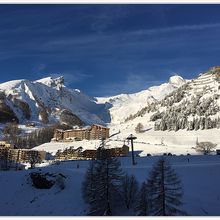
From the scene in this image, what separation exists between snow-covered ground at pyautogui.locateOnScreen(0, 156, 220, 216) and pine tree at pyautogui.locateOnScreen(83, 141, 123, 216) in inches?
131

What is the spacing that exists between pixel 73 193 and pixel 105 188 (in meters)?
12.1

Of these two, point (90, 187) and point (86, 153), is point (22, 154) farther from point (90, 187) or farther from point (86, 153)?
point (90, 187)

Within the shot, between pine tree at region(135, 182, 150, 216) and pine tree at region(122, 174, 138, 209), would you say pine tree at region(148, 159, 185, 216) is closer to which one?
pine tree at region(135, 182, 150, 216)

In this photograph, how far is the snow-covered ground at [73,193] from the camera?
66125mm

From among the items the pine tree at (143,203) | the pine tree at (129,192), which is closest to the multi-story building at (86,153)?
the pine tree at (129,192)

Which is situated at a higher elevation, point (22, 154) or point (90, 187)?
point (22, 154)

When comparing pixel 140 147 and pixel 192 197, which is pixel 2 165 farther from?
pixel 192 197

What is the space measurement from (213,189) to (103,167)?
1865 centimetres

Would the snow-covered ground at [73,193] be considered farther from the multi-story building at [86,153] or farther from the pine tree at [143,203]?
the multi-story building at [86,153]

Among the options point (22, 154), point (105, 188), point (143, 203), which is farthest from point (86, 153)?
point (143, 203)

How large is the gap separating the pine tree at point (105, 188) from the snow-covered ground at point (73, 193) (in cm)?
334

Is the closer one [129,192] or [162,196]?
[162,196]

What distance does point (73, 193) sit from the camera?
2992 inches

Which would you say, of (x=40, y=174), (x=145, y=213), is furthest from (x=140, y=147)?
(x=145, y=213)
